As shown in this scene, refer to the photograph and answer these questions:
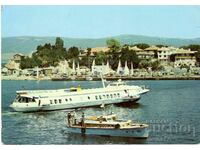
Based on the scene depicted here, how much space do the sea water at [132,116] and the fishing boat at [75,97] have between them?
0.03m

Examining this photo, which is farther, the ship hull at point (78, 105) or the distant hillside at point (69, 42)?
the ship hull at point (78, 105)

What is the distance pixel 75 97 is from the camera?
3.94m

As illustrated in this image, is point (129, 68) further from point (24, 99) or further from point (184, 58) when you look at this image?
point (24, 99)

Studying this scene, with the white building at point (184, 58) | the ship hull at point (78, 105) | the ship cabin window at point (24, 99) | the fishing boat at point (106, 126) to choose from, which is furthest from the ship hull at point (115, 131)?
the white building at point (184, 58)

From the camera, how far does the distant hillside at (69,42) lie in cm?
378

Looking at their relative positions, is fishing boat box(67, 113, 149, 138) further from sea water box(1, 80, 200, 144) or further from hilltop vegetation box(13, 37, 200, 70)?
hilltop vegetation box(13, 37, 200, 70)

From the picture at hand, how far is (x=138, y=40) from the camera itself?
385 centimetres

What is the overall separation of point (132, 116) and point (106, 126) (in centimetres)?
16

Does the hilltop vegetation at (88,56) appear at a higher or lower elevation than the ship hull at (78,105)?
higher

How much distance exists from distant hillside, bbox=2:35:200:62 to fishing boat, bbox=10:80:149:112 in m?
0.24

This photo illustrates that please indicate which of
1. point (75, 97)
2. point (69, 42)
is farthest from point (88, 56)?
point (75, 97)

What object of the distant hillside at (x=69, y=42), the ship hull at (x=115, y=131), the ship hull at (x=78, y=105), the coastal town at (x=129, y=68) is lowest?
the ship hull at (x=115, y=131)

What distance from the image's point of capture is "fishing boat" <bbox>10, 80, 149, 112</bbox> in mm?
3896

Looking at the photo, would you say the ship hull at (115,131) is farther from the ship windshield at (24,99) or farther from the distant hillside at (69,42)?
the distant hillside at (69,42)
